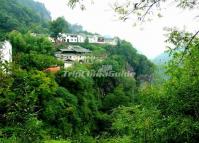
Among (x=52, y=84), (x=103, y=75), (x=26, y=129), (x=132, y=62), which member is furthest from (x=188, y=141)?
(x=132, y=62)

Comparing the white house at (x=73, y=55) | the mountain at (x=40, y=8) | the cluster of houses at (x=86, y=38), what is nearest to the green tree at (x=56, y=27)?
the cluster of houses at (x=86, y=38)

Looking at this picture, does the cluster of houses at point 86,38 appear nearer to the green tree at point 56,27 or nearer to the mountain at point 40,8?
the green tree at point 56,27

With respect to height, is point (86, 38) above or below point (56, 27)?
below

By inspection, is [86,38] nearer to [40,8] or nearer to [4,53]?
[40,8]

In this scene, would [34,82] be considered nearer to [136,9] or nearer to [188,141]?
[188,141]

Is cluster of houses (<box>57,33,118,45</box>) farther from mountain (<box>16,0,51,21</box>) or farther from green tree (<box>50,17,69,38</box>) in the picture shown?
mountain (<box>16,0,51,21</box>)

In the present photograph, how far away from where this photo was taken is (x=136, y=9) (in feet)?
17.4

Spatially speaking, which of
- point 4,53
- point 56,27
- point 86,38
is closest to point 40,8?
point 86,38

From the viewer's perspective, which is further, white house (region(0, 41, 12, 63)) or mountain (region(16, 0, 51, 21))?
mountain (region(16, 0, 51, 21))

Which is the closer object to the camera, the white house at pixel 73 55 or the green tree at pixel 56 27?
the white house at pixel 73 55

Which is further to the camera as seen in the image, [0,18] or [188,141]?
[0,18]

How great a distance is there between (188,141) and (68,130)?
20.8 m

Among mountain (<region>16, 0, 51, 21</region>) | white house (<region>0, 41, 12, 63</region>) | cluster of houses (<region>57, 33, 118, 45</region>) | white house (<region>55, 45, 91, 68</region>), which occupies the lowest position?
white house (<region>0, 41, 12, 63</region>)

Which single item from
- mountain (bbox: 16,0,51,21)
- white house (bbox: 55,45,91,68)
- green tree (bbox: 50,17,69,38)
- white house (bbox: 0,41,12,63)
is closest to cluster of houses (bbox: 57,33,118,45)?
green tree (bbox: 50,17,69,38)
